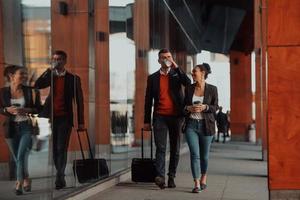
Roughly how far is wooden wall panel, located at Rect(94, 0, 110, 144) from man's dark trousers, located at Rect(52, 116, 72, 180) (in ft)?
4.63

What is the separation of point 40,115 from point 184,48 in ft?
51.6

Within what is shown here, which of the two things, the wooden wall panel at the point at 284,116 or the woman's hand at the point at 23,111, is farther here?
the wooden wall panel at the point at 284,116

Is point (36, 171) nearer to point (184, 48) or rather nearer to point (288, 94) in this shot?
point (288, 94)

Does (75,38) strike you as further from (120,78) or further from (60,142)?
(120,78)

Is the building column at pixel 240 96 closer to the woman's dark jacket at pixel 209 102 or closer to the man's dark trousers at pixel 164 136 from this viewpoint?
the woman's dark jacket at pixel 209 102

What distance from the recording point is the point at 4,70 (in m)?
5.00

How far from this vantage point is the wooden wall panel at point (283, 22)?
6207 millimetres

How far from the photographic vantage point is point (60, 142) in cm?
690

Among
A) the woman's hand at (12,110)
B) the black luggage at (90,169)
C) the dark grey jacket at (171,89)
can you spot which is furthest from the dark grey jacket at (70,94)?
the dark grey jacket at (171,89)

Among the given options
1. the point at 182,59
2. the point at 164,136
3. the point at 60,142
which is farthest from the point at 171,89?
the point at 182,59

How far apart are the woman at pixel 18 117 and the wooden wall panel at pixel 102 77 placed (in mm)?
3090

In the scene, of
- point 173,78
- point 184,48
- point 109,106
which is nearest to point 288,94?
point 173,78

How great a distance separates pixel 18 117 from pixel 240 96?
3265 cm

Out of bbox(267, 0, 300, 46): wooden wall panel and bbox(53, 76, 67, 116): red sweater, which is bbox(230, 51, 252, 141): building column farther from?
bbox(267, 0, 300, 46): wooden wall panel
